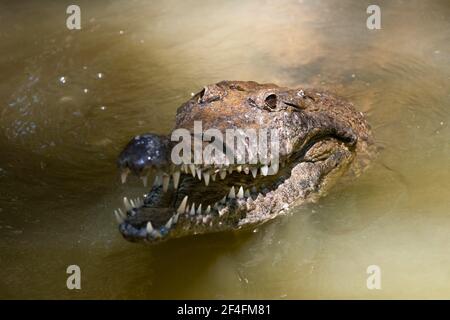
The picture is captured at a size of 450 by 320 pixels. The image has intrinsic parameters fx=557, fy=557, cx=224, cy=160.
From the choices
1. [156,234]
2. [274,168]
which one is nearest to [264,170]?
[274,168]

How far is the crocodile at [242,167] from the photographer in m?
3.67

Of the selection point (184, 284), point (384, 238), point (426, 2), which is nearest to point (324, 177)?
point (384, 238)

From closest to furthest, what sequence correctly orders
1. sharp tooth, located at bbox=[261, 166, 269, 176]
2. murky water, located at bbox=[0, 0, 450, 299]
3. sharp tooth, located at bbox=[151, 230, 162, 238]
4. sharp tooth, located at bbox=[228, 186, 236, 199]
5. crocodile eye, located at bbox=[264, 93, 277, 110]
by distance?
sharp tooth, located at bbox=[151, 230, 162, 238], murky water, located at bbox=[0, 0, 450, 299], sharp tooth, located at bbox=[228, 186, 236, 199], sharp tooth, located at bbox=[261, 166, 269, 176], crocodile eye, located at bbox=[264, 93, 277, 110]

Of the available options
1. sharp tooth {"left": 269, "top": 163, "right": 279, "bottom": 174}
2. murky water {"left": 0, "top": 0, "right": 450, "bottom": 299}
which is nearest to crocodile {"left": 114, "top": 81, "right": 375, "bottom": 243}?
sharp tooth {"left": 269, "top": 163, "right": 279, "bottom": 174}

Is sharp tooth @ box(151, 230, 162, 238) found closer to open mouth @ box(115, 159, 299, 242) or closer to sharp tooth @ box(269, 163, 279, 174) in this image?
open mouth @ box(115, 159, 299, 242)

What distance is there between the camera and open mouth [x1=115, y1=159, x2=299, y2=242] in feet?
12.1

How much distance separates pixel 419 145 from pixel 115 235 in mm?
3040

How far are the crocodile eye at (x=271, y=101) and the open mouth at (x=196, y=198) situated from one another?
1.58 feet

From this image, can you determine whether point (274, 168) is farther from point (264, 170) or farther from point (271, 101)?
point (271, 101)

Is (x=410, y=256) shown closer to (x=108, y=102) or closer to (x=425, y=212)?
(x=425, y=212)

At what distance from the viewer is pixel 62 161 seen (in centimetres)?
541

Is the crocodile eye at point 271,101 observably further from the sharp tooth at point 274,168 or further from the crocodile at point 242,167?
the sharp tooth at point 274,168

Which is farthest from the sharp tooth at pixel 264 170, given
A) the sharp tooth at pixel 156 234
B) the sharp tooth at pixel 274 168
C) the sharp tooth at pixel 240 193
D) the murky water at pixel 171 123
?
the sharp tooth at pixel 156 234

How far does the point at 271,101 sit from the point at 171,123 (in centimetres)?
170
